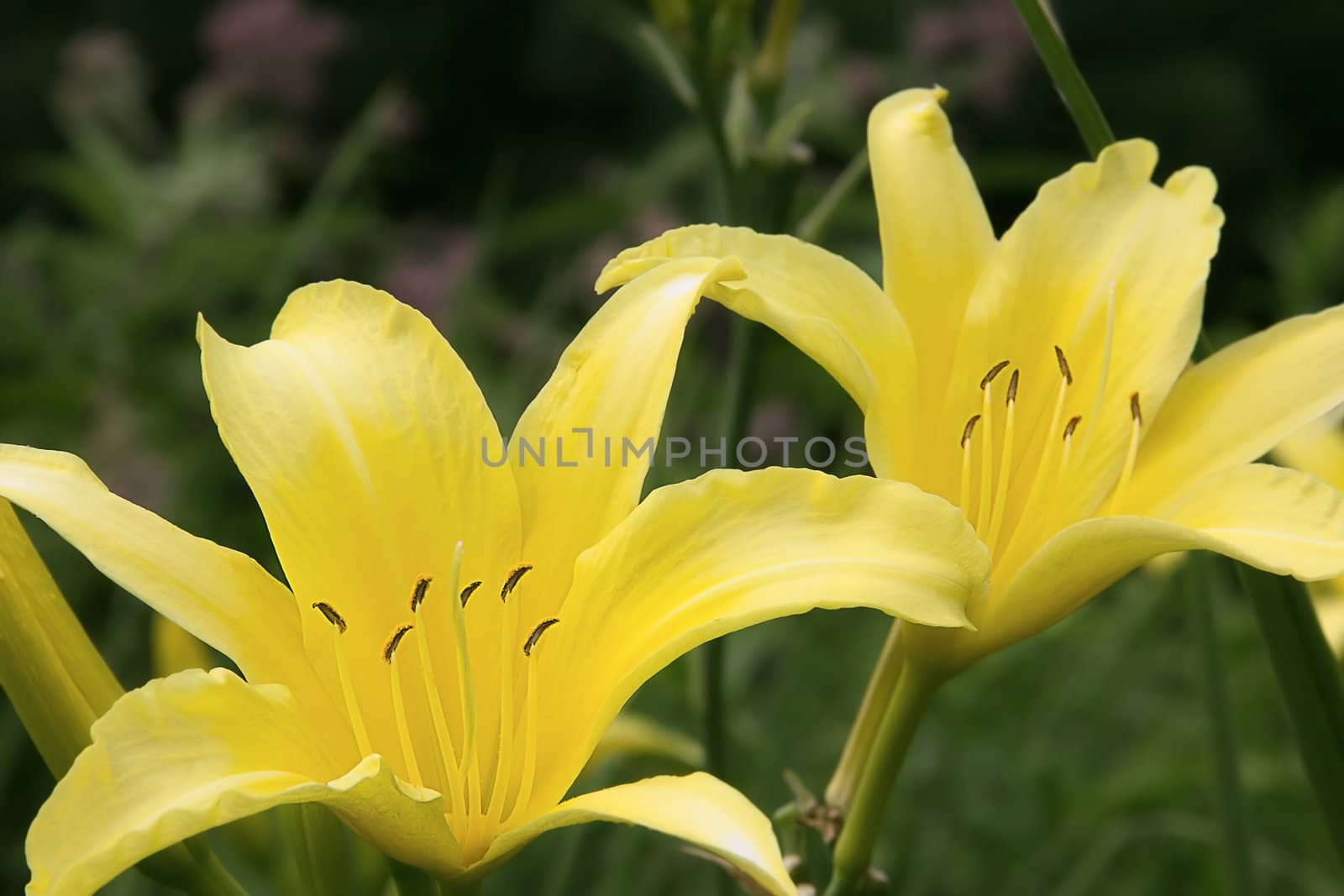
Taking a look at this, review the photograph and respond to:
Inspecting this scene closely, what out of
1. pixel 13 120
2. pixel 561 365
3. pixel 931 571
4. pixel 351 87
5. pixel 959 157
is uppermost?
pixel 351 87

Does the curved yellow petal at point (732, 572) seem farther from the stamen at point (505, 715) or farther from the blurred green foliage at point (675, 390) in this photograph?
the blurred green foliage at point (675, 390)

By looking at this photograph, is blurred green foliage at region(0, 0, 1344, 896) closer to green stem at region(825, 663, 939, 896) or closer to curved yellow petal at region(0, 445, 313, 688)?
green stem at region(825, 663, 939, 896)

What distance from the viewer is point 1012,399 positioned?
74cm

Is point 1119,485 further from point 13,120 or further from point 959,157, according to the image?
point 13,120

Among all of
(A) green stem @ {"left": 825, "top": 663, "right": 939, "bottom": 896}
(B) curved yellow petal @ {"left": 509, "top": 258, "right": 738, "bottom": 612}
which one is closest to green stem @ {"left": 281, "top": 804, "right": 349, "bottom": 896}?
(B) curved yellow petal @ {"left": 509, "top": 258, "right": 738, "bottom": 612}

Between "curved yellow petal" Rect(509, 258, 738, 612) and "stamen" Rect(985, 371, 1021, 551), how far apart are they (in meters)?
0.20

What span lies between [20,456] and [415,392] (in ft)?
0.60

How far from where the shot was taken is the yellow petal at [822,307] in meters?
0.64

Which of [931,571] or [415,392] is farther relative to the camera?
[415,392]

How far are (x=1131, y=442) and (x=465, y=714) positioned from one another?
372 millimetres

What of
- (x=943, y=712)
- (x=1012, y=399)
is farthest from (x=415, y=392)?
(x=943, y=712)

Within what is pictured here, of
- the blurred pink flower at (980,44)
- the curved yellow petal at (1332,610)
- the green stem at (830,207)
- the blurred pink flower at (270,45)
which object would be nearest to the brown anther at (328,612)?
the green stem at (830,207)

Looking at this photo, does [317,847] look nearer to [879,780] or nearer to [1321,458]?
[879,780]

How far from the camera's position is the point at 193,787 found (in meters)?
0.52
